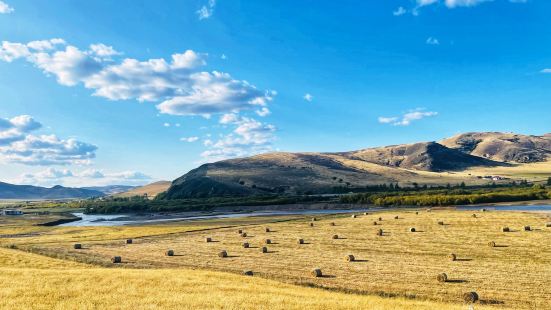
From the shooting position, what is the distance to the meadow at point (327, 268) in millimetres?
25188

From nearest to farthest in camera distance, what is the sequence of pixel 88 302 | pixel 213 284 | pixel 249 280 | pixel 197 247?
pixel 88 302
pixel 213 284
pixel 249 280
pixel 197 247

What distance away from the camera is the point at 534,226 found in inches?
2242

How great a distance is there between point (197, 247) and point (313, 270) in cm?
2263

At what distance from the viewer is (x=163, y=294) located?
966 inches

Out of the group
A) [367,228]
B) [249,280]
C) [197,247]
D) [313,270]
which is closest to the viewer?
[249,280]

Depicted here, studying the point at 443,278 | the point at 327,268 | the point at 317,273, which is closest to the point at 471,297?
the point at 443,278

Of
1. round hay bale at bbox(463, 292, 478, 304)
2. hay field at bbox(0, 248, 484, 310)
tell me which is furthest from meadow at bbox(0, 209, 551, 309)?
round hay bale at bbox(463, 292, 478, 304)

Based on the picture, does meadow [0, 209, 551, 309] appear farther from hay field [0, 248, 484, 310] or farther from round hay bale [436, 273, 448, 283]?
round hay bale [436, 273, 448, 283]

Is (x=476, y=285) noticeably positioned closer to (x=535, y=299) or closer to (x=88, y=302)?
(x=535, y=299)

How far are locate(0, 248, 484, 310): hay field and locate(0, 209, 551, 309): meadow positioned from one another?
71 millimetres

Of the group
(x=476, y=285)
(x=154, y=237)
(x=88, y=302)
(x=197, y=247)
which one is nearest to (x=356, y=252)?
(x=476, y=285)

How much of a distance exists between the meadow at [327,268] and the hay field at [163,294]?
7 cm

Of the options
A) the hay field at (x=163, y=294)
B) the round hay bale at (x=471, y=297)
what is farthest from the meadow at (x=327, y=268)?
the round hay bale at (x=471, y=297)

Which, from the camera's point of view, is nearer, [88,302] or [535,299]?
[88,302]
